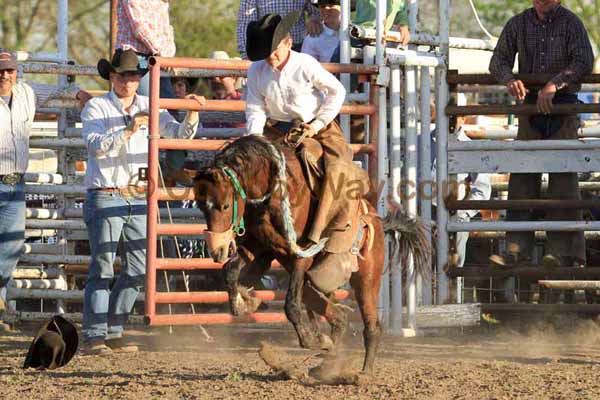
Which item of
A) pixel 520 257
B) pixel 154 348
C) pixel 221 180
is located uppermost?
pixel 221 180

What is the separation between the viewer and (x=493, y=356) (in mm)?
8031

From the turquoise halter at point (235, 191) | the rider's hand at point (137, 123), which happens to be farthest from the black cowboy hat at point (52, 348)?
the turquoise halter at point (235, 191)

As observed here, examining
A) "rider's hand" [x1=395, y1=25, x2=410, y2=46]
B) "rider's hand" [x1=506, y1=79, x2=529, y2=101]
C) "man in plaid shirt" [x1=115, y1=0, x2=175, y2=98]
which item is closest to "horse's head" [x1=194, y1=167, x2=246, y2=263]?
"man in plaid shirt" [x1=115, y1=0, x2=175, y2=98]

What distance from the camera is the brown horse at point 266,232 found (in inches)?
245

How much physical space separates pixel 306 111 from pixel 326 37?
6.59ft

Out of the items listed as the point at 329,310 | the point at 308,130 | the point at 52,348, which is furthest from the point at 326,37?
the point at 52,348

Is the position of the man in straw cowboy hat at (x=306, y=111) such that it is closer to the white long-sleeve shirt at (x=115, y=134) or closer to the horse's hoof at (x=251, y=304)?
the horse's hoof at (x=251, y=304)

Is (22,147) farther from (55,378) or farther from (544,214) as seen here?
(544,214)

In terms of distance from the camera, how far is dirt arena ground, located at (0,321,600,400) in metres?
6.27

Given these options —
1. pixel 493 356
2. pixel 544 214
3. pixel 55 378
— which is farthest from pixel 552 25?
pixel 55 378

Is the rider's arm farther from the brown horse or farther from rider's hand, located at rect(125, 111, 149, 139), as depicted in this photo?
rider's hand, located at rect(125, 111, 149, 139)

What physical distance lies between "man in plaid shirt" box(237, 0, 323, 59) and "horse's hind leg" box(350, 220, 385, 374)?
239cm

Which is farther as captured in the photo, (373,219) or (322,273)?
(373,219)

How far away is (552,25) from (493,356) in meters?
2.71
